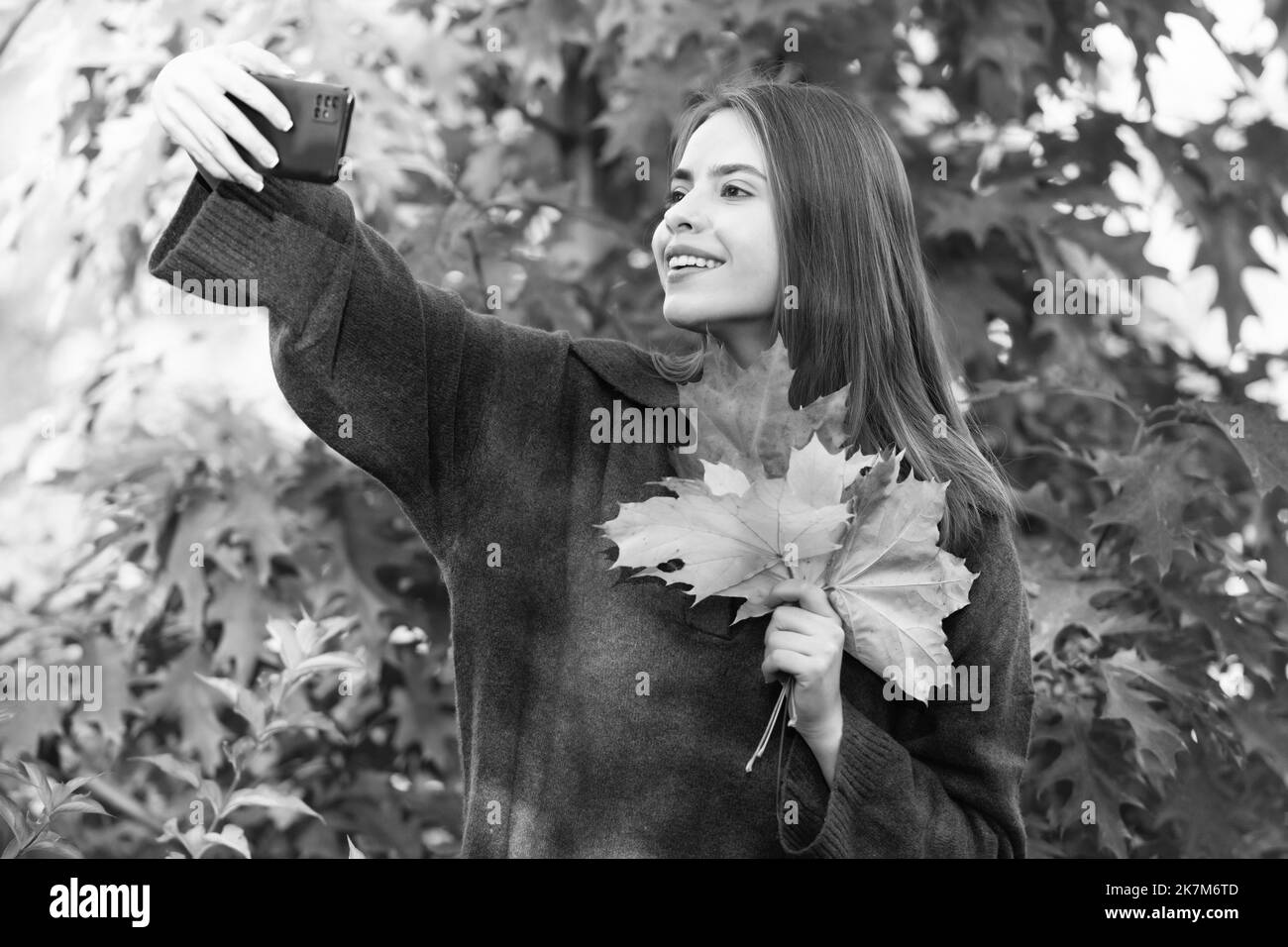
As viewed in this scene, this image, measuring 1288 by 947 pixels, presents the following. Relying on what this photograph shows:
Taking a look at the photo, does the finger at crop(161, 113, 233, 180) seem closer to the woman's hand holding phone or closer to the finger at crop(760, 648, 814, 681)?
the woman's hand holding phone

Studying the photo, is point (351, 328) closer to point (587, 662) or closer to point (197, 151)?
point (197, 151)

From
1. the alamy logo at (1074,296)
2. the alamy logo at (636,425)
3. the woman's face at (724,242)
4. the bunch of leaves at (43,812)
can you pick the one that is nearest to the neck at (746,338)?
the woman's face at (724,242)

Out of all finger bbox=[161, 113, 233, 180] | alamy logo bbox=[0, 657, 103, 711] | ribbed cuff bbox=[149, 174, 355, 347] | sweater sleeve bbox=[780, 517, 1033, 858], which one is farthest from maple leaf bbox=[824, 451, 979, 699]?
alamy logo bbox=[0, 657, 103, 711]

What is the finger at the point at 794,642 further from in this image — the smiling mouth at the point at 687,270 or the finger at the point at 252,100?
the finger at the point at 252,100

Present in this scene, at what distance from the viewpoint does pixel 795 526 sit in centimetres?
131

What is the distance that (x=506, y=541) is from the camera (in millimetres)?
1468

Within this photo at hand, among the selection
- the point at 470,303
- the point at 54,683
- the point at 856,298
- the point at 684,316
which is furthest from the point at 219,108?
the point at 54,683

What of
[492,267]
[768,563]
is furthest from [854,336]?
[492,267]

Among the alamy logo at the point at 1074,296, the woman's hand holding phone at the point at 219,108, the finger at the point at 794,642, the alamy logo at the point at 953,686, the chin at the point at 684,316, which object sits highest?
the alamy logo at the point at 1074,296

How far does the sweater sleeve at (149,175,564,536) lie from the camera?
1.29 m

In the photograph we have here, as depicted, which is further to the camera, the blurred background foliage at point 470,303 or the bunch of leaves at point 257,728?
the blurred background foliage at point 470,303

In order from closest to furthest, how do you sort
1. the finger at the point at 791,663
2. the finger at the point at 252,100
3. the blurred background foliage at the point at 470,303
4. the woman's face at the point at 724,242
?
1. the finger at the point at 252,100
2. the finger at the point at 791,663
3. the woman's face at the point at 724,242
4. the blurred background foliage at the point at 470,303

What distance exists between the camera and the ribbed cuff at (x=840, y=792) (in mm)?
1397
